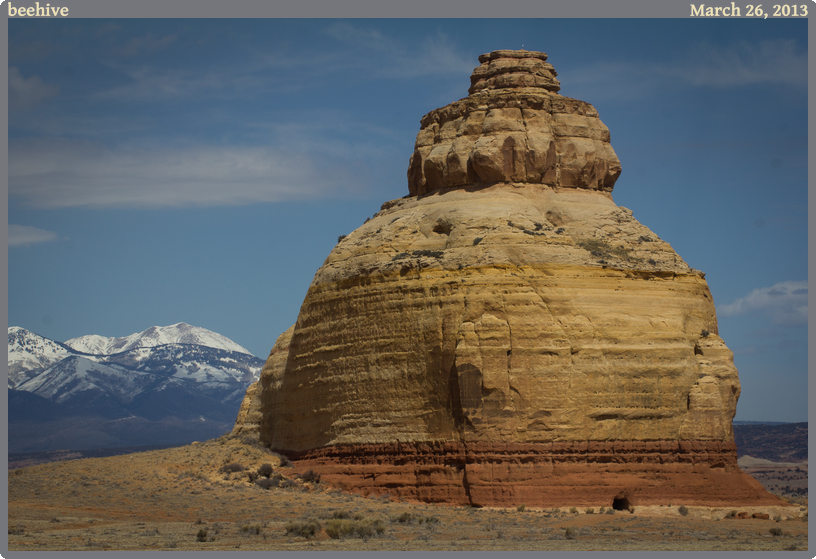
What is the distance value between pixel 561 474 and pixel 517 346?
4.35 metres

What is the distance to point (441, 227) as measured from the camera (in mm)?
41781

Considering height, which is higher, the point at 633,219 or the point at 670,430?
the point at 633,219

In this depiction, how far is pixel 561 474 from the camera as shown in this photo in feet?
121

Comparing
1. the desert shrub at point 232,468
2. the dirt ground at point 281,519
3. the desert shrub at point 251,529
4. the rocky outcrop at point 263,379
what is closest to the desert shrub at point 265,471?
the dirt ground at point 281,519

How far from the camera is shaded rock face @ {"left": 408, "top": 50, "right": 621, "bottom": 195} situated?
141ft

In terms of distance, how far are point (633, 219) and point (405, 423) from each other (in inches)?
470

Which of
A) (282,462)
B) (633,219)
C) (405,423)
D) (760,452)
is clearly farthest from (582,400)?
(760,452)

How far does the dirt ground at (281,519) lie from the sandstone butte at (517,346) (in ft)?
4.12

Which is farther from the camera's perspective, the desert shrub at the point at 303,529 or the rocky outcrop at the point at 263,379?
the rocky outcrop at the point at 263,379

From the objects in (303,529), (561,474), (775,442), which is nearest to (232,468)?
(303,529)

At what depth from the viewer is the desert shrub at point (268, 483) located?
133 feet

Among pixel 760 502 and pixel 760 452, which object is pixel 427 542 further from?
pixel 760 452

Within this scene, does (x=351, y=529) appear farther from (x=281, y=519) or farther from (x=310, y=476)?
(x=310, y=476)

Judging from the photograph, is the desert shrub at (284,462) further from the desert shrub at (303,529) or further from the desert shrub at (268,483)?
the desert shrub at (303,529)
